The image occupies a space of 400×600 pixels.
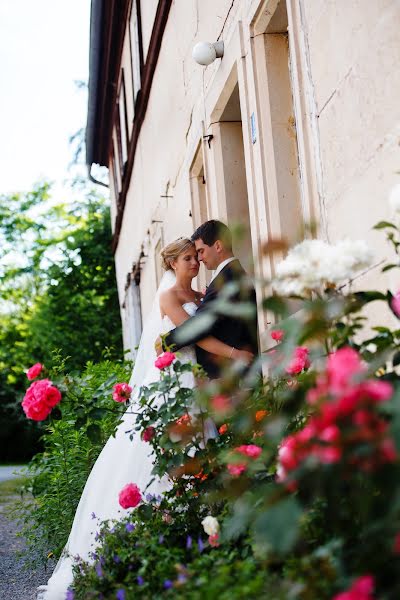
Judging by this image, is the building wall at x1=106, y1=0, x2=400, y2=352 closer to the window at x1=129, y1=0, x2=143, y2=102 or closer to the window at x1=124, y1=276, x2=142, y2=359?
the window at x1=129, y1=0, x2=143, y2=102

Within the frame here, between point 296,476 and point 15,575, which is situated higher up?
point 15,575

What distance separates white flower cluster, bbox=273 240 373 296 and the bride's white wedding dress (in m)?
2.61

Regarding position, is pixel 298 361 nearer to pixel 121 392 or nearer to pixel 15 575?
pixel 121 392

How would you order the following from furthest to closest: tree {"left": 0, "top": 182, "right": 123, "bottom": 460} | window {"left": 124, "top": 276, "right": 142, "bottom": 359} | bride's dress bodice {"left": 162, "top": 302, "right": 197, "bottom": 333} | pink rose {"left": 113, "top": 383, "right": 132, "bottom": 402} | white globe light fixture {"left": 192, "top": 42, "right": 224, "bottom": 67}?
tree {"left": 0, "top": 182, "right": 123, "bottom": 460}
window {"left": 124, "top": 276, "right": 142, "bottom": 359}
white globe light fixture {"left": 192, "top": 42, "right": 224, "bottom": 67}
bride's dress bodice {"left": 162, "top": 302, "right": 197, "bottom": 333}
pink rose {"left": 113, "top": 383, "right": 132, "bottom": 402}

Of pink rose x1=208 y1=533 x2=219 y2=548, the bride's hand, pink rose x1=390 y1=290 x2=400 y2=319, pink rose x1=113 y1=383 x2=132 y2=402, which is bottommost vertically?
pink rose x1=208 y1=533 x2=219 y2=548

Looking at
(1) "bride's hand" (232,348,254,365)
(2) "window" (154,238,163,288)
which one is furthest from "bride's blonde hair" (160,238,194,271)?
(2) "window" (154,238,163,288)

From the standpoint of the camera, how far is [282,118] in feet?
16.3

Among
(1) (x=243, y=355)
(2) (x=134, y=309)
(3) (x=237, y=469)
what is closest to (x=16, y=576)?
(1) (x=243, y=355)

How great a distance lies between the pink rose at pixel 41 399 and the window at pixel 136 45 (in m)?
7.58

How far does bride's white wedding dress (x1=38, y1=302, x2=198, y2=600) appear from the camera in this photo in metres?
4.84

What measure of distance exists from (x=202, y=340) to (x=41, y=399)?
64.4 inches

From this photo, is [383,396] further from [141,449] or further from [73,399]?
[141,449]

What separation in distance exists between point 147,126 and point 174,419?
7100 mm

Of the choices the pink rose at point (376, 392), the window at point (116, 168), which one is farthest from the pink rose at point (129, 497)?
the window at point (116, 168)
